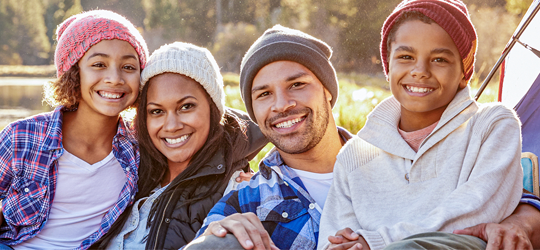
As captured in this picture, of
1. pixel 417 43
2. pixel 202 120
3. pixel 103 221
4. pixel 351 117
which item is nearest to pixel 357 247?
pixel 417 43

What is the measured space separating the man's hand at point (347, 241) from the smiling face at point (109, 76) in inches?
69.0

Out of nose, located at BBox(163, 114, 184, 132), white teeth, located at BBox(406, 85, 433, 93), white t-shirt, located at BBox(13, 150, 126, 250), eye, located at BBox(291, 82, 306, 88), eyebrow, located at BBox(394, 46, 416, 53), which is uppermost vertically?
eyebrow, located at BBox(394, 46, 416, 53)

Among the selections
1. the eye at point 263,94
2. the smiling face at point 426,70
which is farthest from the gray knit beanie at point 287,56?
the smiling face at point 426,70

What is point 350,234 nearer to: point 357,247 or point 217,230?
point 357,247

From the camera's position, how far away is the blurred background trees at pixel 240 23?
65.5 ft

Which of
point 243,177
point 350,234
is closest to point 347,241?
point 350,234

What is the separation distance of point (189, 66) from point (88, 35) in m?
0.70

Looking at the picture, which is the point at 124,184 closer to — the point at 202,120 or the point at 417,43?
the point at 202,120

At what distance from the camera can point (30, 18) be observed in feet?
110

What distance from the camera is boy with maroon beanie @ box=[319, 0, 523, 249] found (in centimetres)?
207

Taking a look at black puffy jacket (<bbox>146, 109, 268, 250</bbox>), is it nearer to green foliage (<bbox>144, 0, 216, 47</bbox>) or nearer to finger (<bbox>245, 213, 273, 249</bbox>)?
finger (<bbox>245, 213, 273, 249</bbox>)

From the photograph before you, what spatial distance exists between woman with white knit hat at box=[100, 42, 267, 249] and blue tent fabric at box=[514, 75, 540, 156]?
180 cm

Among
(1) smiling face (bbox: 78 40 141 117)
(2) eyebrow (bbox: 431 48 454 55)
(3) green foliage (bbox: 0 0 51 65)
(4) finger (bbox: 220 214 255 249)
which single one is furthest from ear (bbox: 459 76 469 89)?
(3) green foliage (bbox: 0 0 51 65)

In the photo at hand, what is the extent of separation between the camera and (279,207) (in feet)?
9.20
